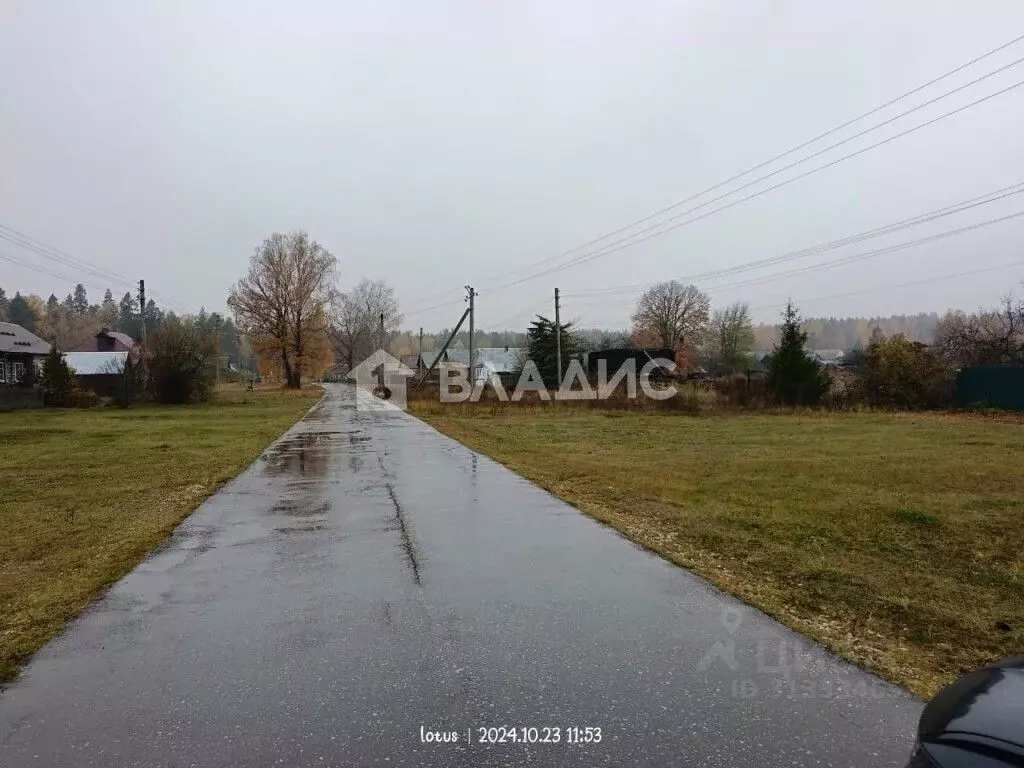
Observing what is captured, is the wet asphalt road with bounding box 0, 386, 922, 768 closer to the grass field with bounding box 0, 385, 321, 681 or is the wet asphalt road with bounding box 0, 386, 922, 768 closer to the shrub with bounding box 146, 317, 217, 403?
the grass field with bounding box 0, 385, 321, 681

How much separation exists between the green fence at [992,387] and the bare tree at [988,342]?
4998 millimetres

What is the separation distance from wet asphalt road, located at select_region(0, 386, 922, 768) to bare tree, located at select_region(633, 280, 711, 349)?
66948 mm

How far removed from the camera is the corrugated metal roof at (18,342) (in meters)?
43.9

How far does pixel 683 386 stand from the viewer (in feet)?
113

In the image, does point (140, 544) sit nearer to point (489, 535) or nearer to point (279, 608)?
point (279, 608)

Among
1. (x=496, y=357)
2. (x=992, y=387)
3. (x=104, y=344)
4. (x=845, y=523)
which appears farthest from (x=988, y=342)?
(x=104, y=344)

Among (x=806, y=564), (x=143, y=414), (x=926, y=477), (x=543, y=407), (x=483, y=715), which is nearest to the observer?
(x=483, y=715)

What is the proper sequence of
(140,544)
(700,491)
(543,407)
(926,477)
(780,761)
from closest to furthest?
(780,761) < (140,544) < (700,491) < (926,477) < (543,407)

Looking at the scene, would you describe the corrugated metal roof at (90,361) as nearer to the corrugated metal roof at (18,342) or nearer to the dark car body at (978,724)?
the corrugated metal roof at (18,342)

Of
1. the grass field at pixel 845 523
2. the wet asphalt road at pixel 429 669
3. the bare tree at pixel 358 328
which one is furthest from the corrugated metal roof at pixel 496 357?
the wet asphalt road at pixel 429 669

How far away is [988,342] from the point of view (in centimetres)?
3519

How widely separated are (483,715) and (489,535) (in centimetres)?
380

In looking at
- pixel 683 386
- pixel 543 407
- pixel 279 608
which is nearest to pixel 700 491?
pixel 279 608

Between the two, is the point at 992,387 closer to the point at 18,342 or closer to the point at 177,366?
the point at 177,366
